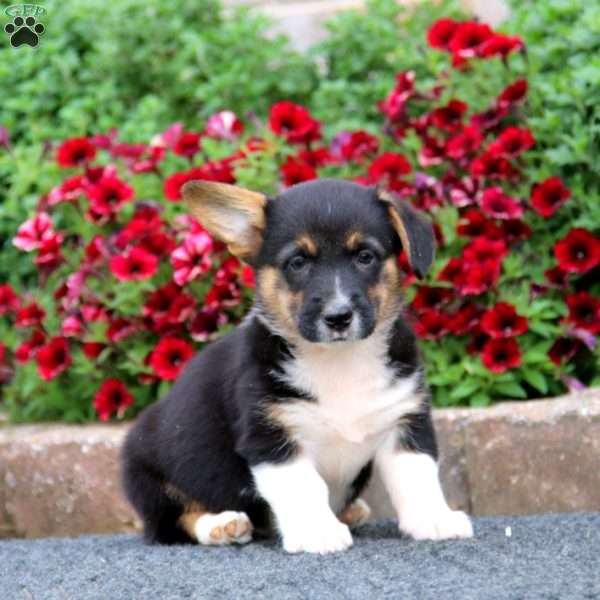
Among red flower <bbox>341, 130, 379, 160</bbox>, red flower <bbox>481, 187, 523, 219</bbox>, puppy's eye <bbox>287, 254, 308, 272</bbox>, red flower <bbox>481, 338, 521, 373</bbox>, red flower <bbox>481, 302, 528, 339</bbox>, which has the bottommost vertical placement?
red flower <bbox>481, 338, 521, 373</bbox>

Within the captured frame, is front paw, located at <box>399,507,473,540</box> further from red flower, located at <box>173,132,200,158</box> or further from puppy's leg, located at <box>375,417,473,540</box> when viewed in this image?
red flower, located at <box>173,132,200,158</box>

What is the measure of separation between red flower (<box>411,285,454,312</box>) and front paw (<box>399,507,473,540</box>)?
1.82 meters

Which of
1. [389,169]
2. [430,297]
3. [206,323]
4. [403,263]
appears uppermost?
[389,169]

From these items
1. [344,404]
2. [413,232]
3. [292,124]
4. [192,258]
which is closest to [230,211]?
[413,232]

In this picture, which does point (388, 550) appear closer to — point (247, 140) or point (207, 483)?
point (207, 483)

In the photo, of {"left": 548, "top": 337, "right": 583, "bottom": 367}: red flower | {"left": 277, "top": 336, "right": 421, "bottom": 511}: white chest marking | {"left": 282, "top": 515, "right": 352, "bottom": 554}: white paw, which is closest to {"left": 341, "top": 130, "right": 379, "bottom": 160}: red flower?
{"left": 548, "top": 337, "right": 583, "bottom": 367}: red flower

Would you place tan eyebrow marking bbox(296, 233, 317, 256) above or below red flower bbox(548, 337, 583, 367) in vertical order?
above

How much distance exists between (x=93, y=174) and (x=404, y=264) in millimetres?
2085

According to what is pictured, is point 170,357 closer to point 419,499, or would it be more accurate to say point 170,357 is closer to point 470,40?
point 419,499

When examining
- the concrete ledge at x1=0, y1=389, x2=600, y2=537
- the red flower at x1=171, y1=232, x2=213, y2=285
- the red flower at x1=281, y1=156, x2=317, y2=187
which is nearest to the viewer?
the concrete ledge at x1=0, y1=389, x2=600, y2=537

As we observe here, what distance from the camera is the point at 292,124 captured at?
24.1 feet

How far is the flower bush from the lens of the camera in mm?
6574

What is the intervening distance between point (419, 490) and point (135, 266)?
2.47 meters

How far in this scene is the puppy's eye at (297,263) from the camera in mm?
4938
